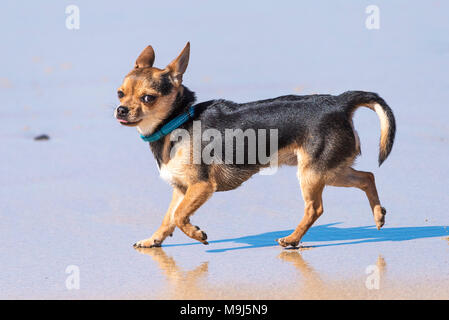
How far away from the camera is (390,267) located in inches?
191

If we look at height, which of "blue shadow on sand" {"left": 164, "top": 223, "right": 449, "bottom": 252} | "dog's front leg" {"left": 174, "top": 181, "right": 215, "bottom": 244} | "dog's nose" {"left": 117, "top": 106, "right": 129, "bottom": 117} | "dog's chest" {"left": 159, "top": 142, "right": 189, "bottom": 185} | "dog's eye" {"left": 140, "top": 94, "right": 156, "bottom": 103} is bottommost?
"blue shadow on sand" {"left": 164, "top": 223, "right": 449, "bottom": 252}

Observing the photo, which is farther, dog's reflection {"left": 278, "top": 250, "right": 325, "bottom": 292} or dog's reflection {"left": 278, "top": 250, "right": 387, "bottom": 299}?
dog's reflection {"left": 278, "top": 250, "right": 325, "bottom": 292}

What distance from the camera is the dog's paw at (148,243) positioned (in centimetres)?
566

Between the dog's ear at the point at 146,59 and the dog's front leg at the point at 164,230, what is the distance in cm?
96

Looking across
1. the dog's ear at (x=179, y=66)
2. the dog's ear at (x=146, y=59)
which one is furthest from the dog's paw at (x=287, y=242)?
the dog's ear at (x=146, y=59)

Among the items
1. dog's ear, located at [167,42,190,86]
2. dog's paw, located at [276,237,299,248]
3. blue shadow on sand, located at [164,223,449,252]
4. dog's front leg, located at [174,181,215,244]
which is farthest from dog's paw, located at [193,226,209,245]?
dog's ear, located at [167,42,190,86]

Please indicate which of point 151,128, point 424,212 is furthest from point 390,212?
point 151,128

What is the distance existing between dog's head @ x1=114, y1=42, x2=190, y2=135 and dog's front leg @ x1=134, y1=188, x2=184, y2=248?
1.92 feet

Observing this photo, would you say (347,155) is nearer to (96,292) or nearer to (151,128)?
(151,128)

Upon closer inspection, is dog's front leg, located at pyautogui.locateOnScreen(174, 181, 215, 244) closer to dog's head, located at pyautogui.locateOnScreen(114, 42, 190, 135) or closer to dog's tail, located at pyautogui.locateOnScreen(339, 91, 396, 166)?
dog's head, located at pyautogui.locateOnScreen(114, 42, 190, 135)

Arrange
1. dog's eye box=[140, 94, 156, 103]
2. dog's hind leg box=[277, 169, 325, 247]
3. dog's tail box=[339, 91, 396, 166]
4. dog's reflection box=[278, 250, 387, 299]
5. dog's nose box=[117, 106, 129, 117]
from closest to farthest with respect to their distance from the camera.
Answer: dog's reflection box=[278, 250, 387, 299], dog's nose box=[117, 106, 129, 117], dog's eye box=[140, 94, 156, 103], dog's hind leg box=[277, 169, 325, 247], dog's tail box=[339, 91, 396, 166]

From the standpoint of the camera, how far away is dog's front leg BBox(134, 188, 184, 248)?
18.7 feet

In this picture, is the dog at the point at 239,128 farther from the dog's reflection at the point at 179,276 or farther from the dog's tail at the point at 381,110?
the dog's reflection at the point at 179,276
